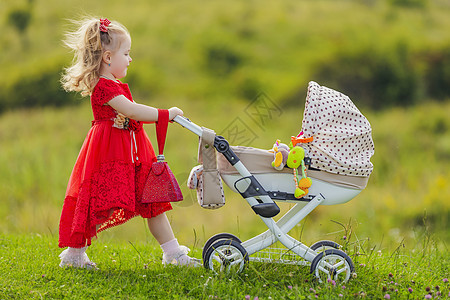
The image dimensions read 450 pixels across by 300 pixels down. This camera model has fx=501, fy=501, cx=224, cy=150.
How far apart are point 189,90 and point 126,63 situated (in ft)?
17.2

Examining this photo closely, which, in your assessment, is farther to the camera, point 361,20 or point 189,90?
point 361,20

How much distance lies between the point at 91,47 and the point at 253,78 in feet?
18.2

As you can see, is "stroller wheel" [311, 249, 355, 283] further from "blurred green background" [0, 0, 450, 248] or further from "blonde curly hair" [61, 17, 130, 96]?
"blurred green background" [0, 0, 450, 248]

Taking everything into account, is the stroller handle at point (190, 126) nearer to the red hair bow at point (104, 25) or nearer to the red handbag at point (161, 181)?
the red handbag at point (161, 181)

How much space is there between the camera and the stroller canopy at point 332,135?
285 centimetres

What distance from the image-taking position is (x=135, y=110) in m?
2.91

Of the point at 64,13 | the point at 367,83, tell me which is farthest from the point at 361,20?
the point at 64,13

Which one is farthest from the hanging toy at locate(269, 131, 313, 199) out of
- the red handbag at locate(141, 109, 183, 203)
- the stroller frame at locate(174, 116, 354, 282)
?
the red handbag at locate(141, 109, 183, 203)

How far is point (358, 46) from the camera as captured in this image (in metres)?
9.02

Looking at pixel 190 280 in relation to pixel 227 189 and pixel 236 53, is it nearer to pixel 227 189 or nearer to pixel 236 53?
pixel 227 189

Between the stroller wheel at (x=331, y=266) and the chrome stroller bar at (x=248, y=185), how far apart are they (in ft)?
1.24

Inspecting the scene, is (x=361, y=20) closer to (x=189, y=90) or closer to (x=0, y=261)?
(x=189, y=90)

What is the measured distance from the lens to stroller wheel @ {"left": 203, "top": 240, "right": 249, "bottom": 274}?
2.91 meters

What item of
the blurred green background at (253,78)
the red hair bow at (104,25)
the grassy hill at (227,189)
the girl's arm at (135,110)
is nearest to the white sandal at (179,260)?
the girl's arm at (135,110)
